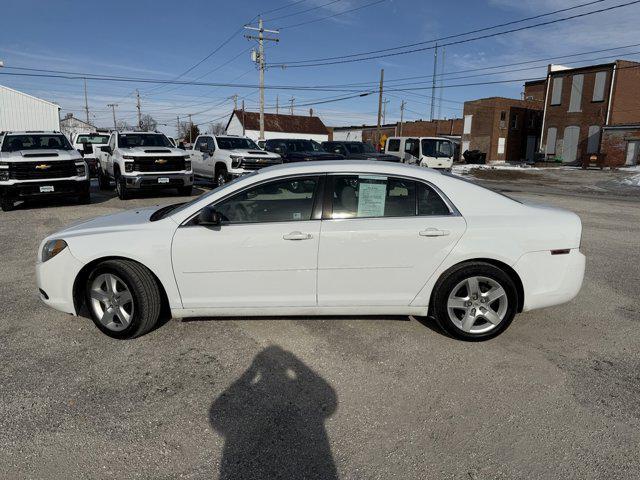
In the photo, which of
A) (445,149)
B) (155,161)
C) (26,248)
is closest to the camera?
(26,248)

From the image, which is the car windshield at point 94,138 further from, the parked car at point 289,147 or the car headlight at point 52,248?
the car headlight at point 52,248

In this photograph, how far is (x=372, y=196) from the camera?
4137 mm

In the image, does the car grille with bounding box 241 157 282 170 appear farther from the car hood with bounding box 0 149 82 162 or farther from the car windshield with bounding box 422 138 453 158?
the car windshield with bounding box 422 138 453 158

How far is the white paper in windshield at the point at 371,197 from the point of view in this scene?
410 cm

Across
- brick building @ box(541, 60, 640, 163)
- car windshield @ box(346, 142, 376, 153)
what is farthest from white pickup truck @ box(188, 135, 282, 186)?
brick building @ box(541, 60, 640, 163)

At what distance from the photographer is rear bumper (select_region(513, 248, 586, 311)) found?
13.3 ft

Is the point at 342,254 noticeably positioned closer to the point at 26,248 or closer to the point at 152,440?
the point at 152,440

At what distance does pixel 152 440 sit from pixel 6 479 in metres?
0.75

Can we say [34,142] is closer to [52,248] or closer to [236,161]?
[236,161]

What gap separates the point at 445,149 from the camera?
21391 millimetres

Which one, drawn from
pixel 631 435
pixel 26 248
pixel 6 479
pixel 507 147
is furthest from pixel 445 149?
pixel 507 147

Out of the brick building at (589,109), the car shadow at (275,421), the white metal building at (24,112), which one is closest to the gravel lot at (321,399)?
the car shadow at (275,421)

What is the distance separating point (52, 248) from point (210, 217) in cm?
153

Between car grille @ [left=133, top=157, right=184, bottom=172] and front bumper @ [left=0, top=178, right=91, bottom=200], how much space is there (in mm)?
1511
